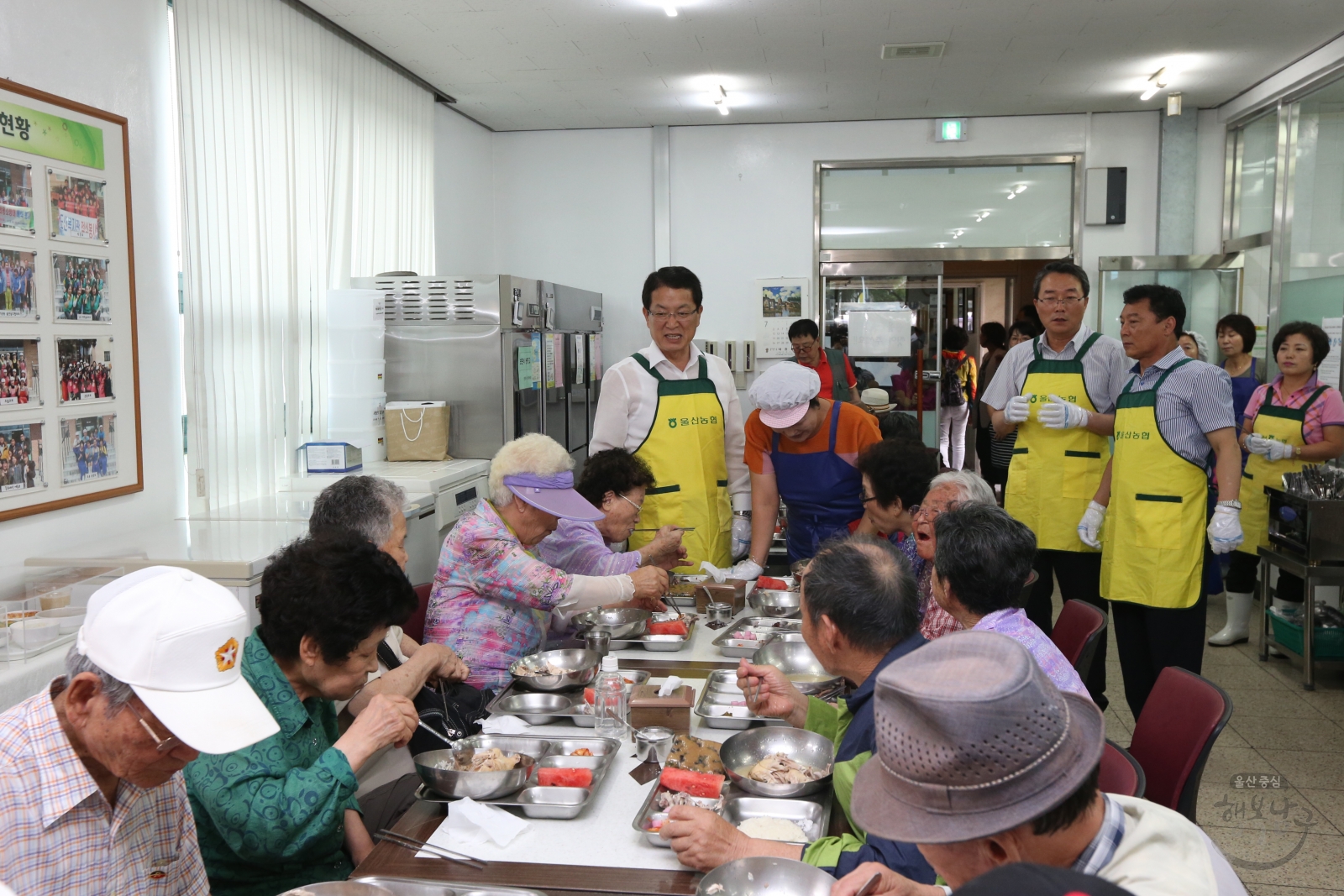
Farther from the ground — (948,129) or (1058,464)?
(948,129)

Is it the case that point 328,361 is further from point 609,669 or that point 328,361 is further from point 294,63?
point 609,669

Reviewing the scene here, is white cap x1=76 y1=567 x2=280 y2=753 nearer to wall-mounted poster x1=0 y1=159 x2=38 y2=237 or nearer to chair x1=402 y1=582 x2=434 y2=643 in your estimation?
chair x1=402 y1=582 x2=434 y2=643

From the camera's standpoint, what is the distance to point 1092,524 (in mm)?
3729

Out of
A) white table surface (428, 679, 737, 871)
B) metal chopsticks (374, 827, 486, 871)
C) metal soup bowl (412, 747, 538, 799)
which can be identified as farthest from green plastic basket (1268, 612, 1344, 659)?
metal chopsticks (374, 827, 486, 871)

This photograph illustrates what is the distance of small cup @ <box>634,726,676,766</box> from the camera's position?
2107mm

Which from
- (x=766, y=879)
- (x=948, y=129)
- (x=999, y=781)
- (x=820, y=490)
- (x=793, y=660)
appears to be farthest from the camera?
(x=948, y=129)

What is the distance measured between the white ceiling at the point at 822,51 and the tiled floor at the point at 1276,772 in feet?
11.7

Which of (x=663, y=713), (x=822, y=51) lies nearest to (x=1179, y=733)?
(x=663, y=713)

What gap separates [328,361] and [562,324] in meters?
1.75

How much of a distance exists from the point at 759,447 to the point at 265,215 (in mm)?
2661

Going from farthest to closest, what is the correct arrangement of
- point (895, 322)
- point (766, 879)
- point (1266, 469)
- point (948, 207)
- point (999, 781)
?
point (895, 322), point (948, 207), point (1266, 469), point (766, 879), point (999, 781)

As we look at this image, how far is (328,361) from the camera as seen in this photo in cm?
514

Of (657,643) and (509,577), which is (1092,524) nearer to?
(657,643)

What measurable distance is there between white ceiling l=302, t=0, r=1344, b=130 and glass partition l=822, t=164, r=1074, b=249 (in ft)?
1.61
